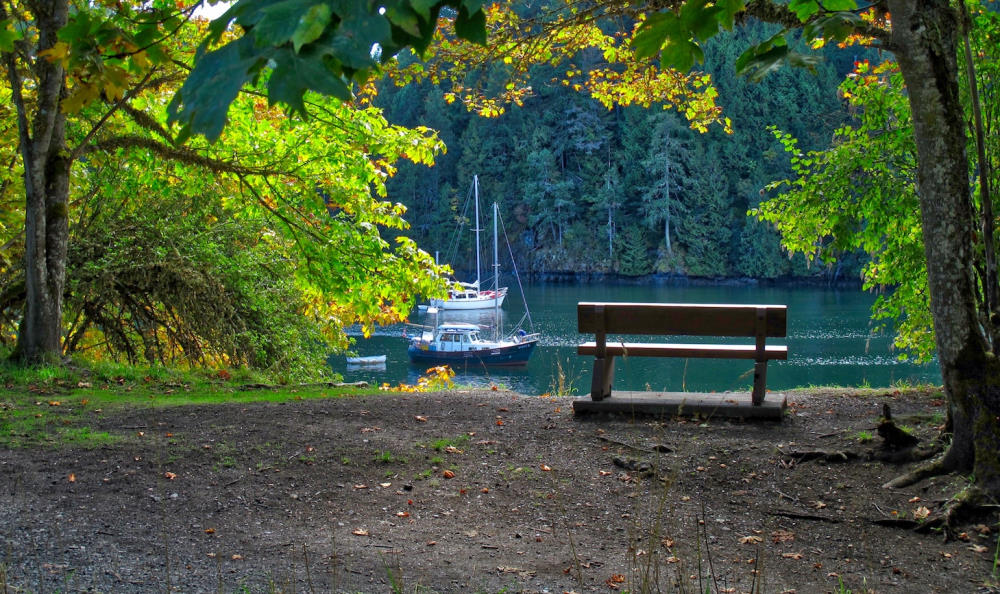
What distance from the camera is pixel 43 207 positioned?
8.47 metres

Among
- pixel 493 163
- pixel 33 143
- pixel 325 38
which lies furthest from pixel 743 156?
pixel 325 38

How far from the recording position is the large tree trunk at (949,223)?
440 centimetres

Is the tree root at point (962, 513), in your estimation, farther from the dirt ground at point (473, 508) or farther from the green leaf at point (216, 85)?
the green leaf at point (216, 85)

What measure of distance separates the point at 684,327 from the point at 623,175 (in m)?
71.4

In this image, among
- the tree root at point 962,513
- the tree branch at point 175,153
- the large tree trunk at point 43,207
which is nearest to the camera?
the tree root at point 962,513

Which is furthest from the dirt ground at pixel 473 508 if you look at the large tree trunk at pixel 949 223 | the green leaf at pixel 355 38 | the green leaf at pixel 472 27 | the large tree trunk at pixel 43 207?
the large tree trunk at pixel 43 207

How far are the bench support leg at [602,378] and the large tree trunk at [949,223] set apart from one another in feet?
8.75

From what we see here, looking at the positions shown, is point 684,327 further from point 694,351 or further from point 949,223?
point 949,223

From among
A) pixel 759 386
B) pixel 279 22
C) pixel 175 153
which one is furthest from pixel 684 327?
pixel 175 153

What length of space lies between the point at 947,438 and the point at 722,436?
1436mm

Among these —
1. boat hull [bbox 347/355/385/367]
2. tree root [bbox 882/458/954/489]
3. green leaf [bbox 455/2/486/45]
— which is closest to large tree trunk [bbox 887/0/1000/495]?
tree root [bbox 882/458/954/489]

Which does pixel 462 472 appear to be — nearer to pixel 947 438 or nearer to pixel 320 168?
pixel 947 438

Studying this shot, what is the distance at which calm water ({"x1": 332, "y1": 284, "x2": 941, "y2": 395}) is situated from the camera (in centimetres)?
2544

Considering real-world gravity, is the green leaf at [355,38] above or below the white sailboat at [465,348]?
above
